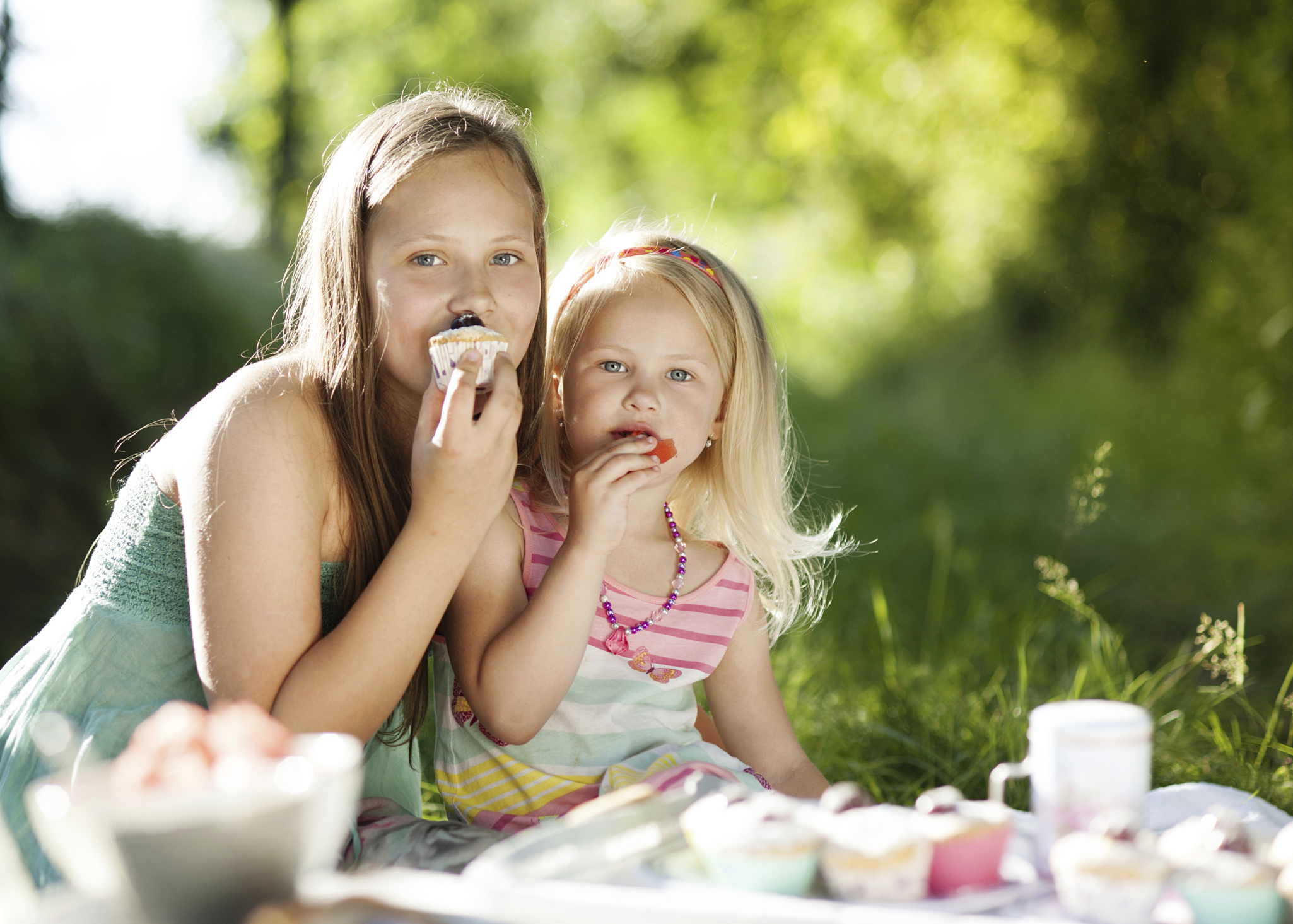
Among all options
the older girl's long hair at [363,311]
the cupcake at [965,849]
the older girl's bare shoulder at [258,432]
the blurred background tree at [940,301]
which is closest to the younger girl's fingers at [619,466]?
the older girl's long hair at [363,311]

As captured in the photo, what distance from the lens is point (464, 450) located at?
1.52 meters

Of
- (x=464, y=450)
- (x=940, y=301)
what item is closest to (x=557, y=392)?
(x=464, y=450)

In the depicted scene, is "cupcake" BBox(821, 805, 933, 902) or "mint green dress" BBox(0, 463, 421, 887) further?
"mint green dress" BBox(0, 463, 421, 887)

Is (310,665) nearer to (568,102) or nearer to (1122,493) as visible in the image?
(1122,493)

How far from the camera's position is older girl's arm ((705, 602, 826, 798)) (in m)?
2.02

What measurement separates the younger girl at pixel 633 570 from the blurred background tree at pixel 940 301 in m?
0.38

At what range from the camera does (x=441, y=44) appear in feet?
47.4

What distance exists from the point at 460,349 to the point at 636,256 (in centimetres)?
62

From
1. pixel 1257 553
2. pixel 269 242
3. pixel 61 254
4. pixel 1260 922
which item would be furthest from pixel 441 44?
pixel 1260 922

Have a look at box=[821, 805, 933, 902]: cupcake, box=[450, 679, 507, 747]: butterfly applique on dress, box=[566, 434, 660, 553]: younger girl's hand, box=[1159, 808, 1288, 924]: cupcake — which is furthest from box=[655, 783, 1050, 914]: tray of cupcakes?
box=[450, 679, 507, 747]: butterfly applique on dress

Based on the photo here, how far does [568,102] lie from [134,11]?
Answer: 40.1 feet

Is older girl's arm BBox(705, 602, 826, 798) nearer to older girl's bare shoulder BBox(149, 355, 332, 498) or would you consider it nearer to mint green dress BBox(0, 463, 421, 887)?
mint green dress BBox(0, 463, 421, 887)

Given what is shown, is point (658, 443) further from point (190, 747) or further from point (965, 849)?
point (190, 747)

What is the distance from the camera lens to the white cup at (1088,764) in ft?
3.40
